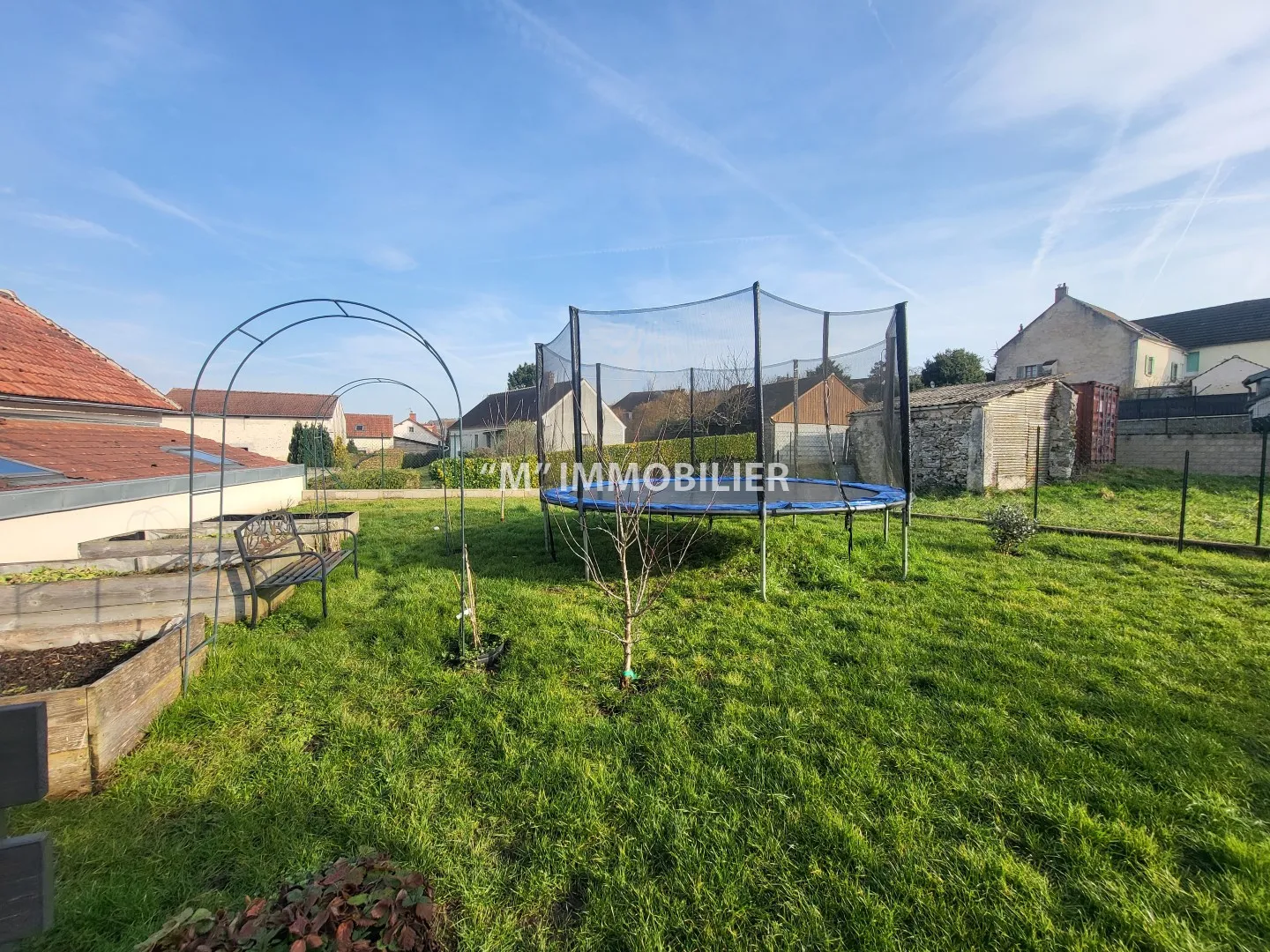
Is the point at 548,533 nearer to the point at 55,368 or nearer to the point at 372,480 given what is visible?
the point at 55,368

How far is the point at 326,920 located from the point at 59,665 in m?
2.55

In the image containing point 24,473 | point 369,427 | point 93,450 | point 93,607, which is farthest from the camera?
point 369,427

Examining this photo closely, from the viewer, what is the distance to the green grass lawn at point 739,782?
140 centimetres

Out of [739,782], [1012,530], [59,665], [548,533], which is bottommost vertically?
[739,782]

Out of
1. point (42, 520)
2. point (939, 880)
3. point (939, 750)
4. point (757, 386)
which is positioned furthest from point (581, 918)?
point (42, 520)

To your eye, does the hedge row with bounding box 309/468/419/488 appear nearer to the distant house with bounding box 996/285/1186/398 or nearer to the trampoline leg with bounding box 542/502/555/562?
the trampoline leg with bounding box 542/502/555/562

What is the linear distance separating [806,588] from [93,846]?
4.12m

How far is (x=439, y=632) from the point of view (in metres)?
3.27

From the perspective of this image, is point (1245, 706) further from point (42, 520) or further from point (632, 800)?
point (42, 520)

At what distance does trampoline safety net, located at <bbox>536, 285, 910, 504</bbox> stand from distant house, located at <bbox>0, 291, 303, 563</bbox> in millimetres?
4205

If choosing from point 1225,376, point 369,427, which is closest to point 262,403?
point 369,427

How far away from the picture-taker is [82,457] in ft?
17.2

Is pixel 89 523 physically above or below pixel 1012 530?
above

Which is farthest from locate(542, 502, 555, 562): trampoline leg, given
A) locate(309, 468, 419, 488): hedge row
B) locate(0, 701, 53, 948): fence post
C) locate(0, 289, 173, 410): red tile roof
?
locate(309, 468, 419, 488): hedge row
